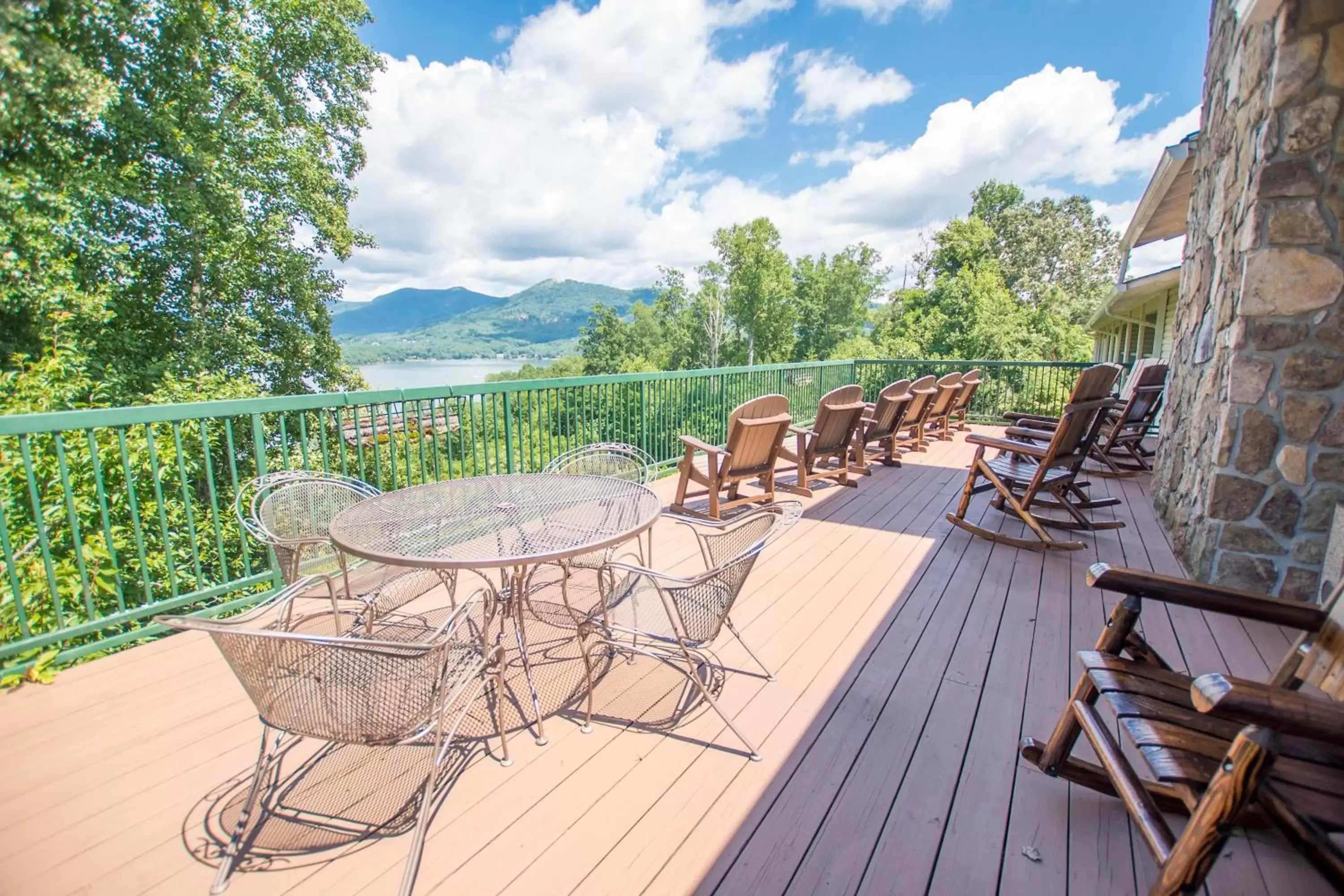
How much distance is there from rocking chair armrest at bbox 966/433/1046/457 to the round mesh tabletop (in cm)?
261

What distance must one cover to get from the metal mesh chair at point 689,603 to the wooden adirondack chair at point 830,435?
2.68m

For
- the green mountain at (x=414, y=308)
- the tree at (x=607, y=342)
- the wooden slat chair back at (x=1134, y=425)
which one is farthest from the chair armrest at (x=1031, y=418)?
the green mountain at (x=414, y=308)

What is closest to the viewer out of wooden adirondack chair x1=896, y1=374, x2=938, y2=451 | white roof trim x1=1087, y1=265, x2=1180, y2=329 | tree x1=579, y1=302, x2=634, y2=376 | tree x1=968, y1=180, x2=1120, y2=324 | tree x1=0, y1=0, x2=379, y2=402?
wooden adirondack chair x1=896, y1=374, x2=938, y2=451

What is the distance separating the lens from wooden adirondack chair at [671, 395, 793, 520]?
4219mm

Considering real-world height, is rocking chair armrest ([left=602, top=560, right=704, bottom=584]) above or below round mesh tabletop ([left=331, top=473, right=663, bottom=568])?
below

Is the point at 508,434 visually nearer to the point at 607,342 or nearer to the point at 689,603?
the point at 689,603

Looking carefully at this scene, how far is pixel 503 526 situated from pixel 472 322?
7691cm

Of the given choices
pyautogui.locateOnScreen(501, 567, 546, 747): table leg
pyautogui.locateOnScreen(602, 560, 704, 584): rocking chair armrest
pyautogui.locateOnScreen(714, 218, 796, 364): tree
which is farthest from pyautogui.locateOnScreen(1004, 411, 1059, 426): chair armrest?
pyautogui.locateOnScreen(714, 218, 796, 364): tree

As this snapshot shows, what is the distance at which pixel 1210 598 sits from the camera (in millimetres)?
1573

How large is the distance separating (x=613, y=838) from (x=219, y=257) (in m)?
14.6

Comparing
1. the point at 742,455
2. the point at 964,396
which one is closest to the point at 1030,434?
the point at 742,455

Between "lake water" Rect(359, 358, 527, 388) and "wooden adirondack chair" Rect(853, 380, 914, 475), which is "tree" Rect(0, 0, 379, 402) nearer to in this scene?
"lake water" Rect(359, 358, 527, 388)

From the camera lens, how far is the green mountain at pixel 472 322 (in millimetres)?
46438

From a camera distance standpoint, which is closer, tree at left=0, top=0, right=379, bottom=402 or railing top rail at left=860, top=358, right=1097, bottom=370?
railing top rail at left=860, top=358, right=1097, bottom=370
